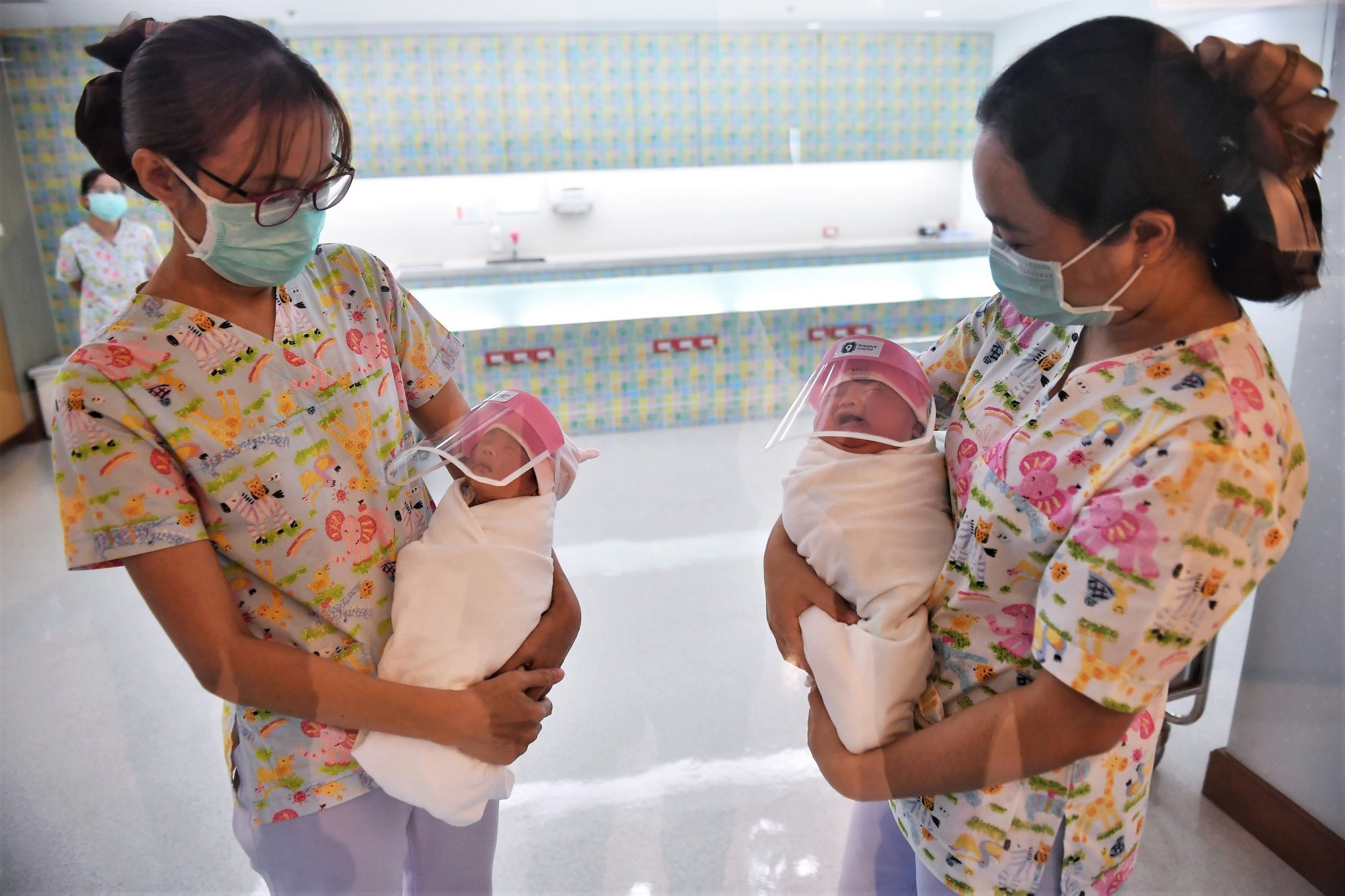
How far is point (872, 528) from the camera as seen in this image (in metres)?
0.92

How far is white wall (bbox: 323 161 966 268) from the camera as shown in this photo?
154cm

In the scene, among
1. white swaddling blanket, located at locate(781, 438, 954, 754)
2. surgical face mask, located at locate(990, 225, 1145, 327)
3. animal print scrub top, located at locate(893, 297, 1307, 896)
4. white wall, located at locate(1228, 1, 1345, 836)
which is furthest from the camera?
white wall, located at locate(1228, 1, 1345, 836)

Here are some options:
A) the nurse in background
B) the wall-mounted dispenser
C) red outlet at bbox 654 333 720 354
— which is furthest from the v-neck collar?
the wall-mounted dispenser

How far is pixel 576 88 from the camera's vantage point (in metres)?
1.45

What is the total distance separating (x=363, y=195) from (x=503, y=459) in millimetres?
930

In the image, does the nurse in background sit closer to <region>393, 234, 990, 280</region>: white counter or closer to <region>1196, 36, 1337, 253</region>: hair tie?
<region>393, 234, 990, 280</region>: white counter

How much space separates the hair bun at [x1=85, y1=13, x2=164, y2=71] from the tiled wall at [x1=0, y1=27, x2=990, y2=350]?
539mm

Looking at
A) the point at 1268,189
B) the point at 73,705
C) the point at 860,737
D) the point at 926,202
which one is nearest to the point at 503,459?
the point at 860,737

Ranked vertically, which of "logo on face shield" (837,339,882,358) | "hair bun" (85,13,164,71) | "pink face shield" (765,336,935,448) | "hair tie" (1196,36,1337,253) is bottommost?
"pink face shield" (765,336,935,448)

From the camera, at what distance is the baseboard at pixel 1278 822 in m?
1.54

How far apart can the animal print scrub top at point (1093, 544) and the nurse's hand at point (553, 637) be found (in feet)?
1.48

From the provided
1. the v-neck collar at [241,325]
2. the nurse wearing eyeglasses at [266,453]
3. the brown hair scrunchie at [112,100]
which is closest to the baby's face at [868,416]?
the nurse wearing eyeglasses at [266,453]

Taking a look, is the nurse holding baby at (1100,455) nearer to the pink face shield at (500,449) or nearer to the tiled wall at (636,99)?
the pink face shield at (500,449)

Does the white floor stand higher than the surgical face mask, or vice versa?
the surgical face mask
